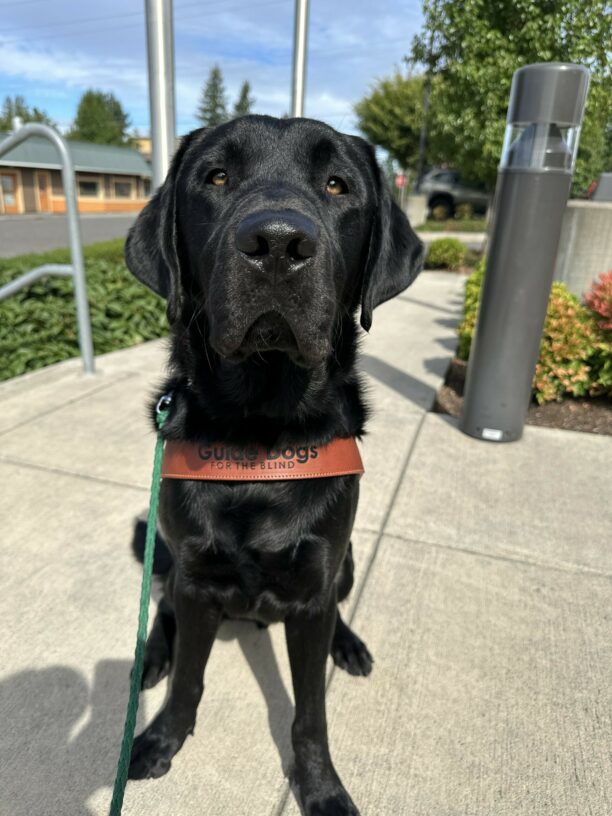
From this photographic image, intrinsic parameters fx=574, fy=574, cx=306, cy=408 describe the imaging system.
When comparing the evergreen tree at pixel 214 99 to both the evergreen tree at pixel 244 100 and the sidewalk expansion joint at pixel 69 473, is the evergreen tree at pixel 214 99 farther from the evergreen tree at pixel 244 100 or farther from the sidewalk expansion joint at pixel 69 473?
the sidewalk expansion joint at pixel 69 473

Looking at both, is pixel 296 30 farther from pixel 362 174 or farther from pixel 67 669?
pixel 67 669

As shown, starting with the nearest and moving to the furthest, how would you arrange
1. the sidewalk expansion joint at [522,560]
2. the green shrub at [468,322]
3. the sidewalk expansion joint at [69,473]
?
the sidewalk expansion joint at [522,560] < the sidewalk expansion joint at [69,473] < the green shrub at [468,322]

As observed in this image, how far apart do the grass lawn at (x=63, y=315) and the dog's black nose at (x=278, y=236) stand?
4.33 meters

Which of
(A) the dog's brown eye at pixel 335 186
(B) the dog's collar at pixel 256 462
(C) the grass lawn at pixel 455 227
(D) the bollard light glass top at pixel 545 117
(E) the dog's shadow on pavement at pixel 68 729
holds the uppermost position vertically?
(D) the bollard light glass top at pixel 545 117

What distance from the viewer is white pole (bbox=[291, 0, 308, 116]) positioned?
5996 millimetres

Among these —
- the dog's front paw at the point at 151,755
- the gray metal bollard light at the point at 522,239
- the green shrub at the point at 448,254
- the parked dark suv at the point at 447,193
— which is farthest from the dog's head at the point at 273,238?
the parked dark suv at the point at 447,193

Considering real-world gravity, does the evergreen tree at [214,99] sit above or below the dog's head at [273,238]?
above

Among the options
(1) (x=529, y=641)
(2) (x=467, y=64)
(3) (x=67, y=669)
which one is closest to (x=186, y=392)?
(3) (x=67, y=669)

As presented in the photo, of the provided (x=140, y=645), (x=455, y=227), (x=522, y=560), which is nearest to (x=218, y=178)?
(x=140, y=645)

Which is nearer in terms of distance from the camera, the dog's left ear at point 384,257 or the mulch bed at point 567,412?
the dog's left ear at point 384,257

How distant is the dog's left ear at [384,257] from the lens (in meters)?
1.86

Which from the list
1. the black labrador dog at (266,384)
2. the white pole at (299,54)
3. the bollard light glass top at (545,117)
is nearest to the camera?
the black labrador dog at (266,384)

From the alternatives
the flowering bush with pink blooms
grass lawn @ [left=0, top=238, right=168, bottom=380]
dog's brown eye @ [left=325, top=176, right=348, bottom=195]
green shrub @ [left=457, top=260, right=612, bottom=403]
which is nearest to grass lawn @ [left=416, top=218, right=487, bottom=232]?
grass lawn @ [left=0, top=238, right=168, bottom=380]

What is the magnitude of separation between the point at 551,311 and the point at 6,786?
14.6ft
